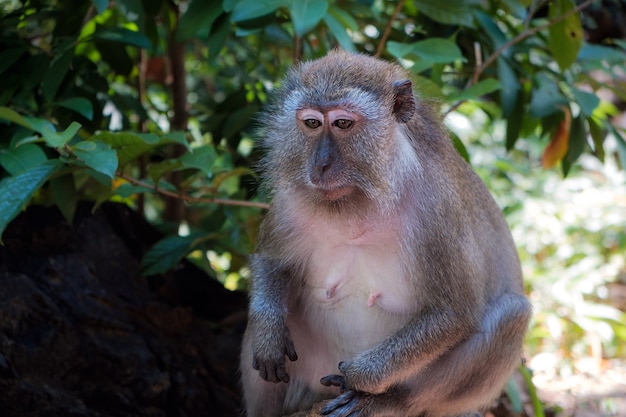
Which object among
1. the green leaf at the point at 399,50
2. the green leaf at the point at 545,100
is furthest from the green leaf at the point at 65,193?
the green leaf at the point at 545,100

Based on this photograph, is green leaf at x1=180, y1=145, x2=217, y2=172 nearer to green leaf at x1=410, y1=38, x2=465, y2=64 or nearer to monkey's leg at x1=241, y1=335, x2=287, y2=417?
monkey's leg at x1=241, y1=335, x2=287, y2=417

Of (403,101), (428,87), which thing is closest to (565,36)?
(428,87)

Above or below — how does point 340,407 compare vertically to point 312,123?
below

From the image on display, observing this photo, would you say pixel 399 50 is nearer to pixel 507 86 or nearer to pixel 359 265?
pixel 507 86

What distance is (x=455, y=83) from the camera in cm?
641

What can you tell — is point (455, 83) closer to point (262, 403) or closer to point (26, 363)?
point (262, 403)

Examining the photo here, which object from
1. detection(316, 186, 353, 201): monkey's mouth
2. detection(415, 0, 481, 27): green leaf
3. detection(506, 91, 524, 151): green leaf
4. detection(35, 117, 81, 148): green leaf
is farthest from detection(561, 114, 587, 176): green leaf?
detection(35, 117, 81, 148): green leaf

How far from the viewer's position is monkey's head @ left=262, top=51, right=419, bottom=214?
3.42 m

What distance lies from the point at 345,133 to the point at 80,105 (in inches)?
63.3

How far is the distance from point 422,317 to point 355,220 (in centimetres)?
56

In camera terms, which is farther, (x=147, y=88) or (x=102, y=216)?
(x=147, y=88)

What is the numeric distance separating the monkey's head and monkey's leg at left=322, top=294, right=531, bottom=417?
857mm

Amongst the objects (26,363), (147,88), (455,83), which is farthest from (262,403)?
(147,88)

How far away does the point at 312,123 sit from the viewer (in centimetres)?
348
